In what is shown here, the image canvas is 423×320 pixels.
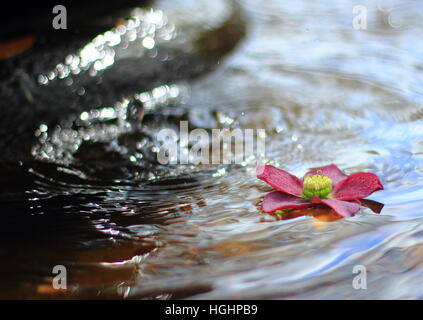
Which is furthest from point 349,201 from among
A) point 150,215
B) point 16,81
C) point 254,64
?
point 16,81

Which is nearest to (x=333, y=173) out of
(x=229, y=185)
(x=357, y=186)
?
(x=357, y=186)

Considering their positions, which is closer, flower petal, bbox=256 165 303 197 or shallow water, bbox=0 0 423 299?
shallow water, bbox=0 0 423 299

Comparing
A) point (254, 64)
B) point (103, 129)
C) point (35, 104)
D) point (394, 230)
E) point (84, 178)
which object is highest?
point (254, 64)

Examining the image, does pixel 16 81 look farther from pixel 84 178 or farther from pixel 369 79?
pixel 369 79

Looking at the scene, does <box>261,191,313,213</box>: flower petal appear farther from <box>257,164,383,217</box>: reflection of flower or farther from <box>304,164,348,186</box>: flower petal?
<box>304,164,348,186</box>: flower petal

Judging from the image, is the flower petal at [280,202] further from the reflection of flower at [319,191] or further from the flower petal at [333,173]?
the flower petal at [333,173]

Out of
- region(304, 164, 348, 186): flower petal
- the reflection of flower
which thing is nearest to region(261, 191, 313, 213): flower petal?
the reflection of flower

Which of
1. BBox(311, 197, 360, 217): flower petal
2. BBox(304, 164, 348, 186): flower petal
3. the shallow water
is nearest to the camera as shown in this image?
the shallow water
